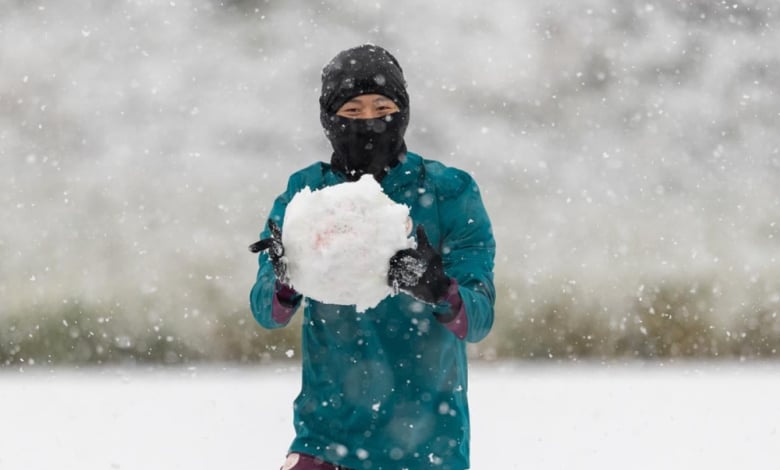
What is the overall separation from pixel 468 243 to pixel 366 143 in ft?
1.61

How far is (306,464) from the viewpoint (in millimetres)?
3115

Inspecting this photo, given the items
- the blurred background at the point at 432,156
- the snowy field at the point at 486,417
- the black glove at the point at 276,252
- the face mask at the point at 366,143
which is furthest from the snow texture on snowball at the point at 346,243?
the blurred background at the point at 432,156

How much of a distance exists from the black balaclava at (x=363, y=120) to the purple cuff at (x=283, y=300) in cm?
52

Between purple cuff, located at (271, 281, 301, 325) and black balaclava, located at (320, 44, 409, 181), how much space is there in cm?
52

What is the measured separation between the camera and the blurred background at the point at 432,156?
35.2 ft

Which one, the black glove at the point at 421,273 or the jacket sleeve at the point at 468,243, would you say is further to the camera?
the jacket sleeve at the point at 468,243

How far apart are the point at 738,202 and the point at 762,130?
0.94 meters

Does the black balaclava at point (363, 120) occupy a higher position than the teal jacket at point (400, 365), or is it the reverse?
the black balaclava at point (363, 120)

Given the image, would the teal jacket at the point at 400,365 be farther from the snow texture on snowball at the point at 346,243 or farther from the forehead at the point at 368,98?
the forehead at the point at 368,98

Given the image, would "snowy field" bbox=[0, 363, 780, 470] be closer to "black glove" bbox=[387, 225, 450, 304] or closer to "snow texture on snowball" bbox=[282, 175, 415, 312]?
"snow texture on snowball" bbox=[282, 175, 415, 312]

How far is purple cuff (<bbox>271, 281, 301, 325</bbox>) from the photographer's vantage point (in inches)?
119

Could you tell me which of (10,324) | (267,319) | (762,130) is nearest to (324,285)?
(267,319)

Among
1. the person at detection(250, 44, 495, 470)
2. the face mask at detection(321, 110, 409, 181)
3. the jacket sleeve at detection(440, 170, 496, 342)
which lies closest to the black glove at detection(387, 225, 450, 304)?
the person at detection(250, 44, 495, 470)

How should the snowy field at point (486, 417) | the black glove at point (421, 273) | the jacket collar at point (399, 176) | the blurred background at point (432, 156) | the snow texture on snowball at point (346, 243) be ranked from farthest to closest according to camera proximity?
the blurred background at point (432, 156), the snowy field at point (486, 417), the jacket collar at point (399, 176), the snow texture on snowball at point (346, 243), the black glove at point (421, 273)
